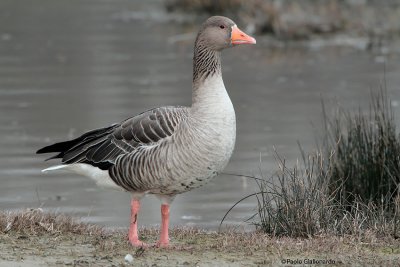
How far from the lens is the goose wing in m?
7.78

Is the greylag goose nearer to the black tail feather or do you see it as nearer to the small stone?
the black tail feather

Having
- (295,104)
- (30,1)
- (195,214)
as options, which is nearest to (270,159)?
(195,214)

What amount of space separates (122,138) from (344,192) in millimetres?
2394

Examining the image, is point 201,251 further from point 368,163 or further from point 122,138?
point 368,163

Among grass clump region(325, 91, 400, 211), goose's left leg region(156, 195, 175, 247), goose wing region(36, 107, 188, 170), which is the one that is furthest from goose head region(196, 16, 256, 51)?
grass clump region(325, 91, 400, 211)

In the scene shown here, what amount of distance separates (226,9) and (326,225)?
22245mm

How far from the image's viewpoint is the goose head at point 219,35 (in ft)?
27.0

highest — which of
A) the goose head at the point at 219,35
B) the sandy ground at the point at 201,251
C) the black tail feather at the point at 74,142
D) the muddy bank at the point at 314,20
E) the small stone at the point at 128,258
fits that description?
the goose head at the point at 219,35

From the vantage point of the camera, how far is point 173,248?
7.66 metres

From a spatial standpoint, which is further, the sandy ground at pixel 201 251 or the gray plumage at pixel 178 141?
the gray plumage at pixel 178 141

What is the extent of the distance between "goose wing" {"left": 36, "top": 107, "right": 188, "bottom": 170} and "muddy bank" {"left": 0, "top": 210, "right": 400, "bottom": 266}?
24.2 inches
